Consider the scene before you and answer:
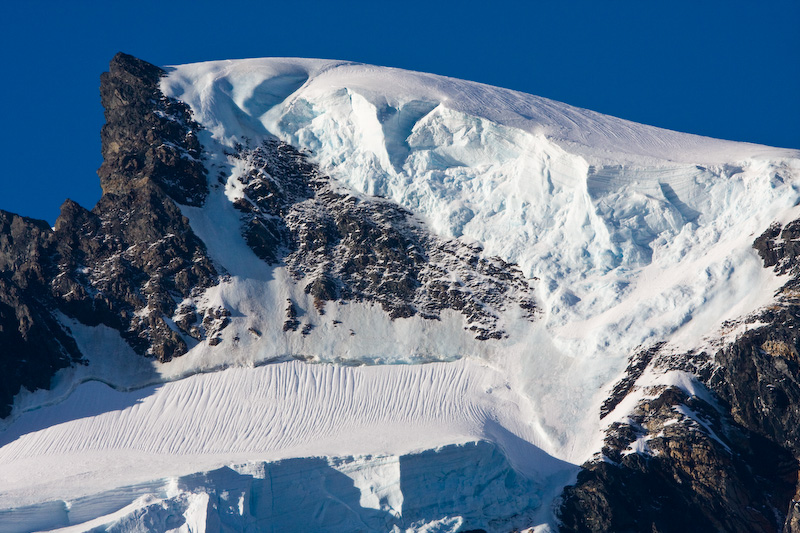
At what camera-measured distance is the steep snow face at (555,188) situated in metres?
98.5

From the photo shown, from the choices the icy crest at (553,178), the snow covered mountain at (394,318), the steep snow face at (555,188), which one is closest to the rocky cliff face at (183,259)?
the snow covered mountain at (394,318)

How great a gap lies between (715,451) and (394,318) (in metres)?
29.8

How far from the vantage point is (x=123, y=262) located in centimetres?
A: 10894

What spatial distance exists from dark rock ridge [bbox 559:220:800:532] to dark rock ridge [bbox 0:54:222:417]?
35.6 metres

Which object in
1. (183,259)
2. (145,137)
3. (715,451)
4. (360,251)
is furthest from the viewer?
(145,137)

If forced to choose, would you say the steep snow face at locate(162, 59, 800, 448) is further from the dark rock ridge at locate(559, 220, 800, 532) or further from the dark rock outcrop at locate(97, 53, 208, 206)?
the dark rock ridge at locate(559, 220, 800, 532)

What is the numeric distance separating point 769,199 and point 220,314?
4637cm

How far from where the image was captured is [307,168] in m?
116

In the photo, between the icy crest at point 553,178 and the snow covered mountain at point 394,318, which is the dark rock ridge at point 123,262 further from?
the icy crest at point 553,178

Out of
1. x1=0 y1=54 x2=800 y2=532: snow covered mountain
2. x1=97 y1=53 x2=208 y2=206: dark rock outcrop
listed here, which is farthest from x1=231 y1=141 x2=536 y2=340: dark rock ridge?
x1=97 y1=53 x2=208 y2=206: dark rock outcrop

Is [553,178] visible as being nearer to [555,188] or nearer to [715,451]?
[555,188]

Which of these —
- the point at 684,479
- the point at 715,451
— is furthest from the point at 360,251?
the point at 715,451

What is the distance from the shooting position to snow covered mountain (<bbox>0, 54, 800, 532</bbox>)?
87562 millimetres

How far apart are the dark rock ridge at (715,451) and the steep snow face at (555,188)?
11.4 feet
